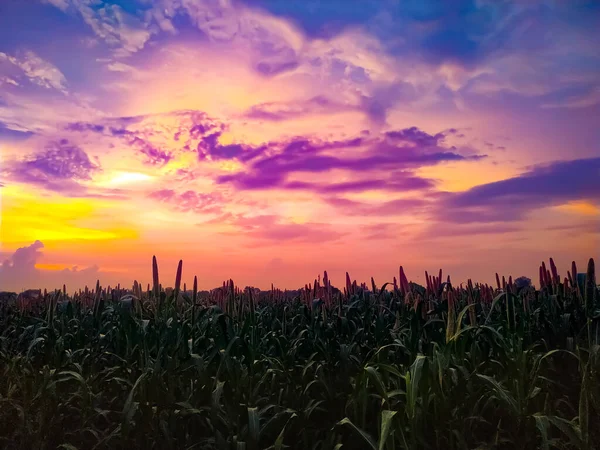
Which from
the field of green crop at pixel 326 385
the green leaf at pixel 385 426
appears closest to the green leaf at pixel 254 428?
the field of green crop at pixel 326 385

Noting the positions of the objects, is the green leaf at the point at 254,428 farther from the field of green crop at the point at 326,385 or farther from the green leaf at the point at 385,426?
the green leaf at the point at 385,426

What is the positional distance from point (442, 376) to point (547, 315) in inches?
140

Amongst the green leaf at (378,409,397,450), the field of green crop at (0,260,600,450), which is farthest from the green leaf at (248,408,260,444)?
the green leaf at (378,409,397,450)

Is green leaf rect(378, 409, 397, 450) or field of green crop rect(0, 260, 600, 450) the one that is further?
field of green crop rect(0, 260, 600, 450)

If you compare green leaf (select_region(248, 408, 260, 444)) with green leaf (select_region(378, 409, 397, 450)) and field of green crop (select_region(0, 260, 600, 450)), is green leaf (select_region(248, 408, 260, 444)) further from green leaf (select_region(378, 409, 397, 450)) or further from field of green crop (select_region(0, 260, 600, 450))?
green leaf (select_region(378, 409, 397, 450))

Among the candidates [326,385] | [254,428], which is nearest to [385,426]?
[254,428]

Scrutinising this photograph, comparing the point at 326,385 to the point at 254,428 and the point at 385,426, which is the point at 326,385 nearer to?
the point at 254,428

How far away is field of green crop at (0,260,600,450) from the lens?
14.7 ft

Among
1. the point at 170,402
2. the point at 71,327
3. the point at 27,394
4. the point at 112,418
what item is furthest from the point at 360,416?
the point at 71,327

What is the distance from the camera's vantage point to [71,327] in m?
9.45

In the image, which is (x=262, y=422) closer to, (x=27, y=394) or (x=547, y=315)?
(x=27, y=394)

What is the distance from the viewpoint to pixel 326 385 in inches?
230

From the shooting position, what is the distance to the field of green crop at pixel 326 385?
449 cm

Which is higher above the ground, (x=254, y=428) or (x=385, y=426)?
(x=385, y=426)
